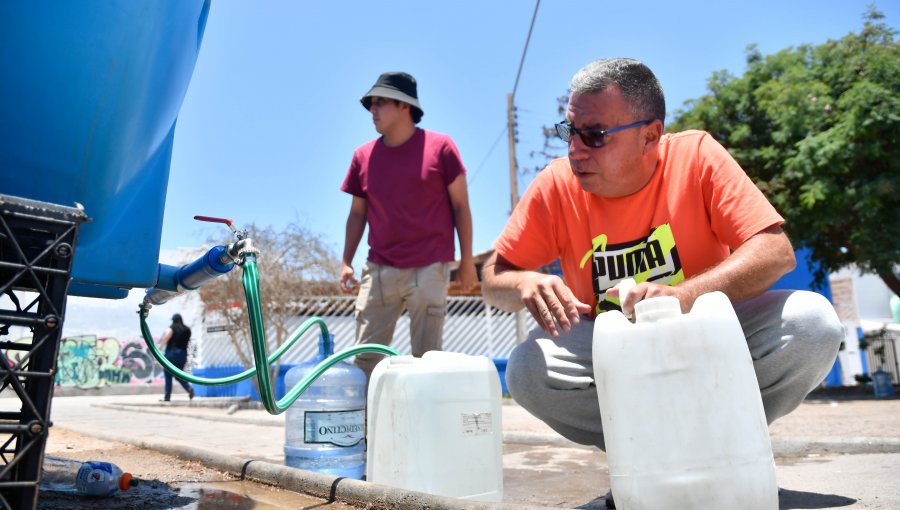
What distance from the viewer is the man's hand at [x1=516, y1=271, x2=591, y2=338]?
75.1 inches

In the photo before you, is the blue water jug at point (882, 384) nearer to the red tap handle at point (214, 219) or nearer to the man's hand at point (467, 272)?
the man's hand at point (467, 272)

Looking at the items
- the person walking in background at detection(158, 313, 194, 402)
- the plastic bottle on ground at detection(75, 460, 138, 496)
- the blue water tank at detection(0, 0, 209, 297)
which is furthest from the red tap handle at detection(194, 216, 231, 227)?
the person walking in background at detection(158, 313, 194, 402)

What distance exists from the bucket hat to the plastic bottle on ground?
7.68 feet

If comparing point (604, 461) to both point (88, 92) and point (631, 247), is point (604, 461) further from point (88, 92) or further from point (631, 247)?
point (88, 92)

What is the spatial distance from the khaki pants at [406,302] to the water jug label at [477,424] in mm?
1506

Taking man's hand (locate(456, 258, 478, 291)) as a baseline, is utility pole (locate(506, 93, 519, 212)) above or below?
above

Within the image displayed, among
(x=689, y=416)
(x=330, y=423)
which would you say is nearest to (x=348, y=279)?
(x=330, y=423)

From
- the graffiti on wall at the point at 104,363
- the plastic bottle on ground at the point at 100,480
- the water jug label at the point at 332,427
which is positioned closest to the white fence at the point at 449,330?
the graffiti on wall at the point at 104,363

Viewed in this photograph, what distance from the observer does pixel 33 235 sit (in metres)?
1.53

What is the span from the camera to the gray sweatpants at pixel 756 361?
78.7 inches

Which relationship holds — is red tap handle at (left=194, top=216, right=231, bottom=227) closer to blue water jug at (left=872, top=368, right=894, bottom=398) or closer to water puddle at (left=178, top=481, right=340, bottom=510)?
water puddle at (left=178, top=481, right=340, bottom=510)

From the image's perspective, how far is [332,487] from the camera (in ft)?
7.54

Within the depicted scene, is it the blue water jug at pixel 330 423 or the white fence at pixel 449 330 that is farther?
the white fence at pixel 449 330

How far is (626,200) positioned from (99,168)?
162 centimetres
